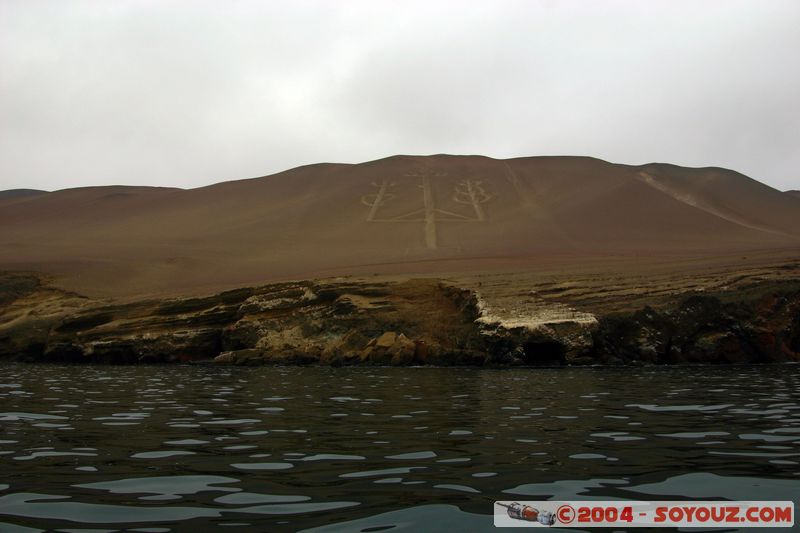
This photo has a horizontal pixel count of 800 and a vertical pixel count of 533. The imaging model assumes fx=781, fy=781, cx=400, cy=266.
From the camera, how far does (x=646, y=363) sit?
25891 millimetres

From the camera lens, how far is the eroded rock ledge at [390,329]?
85.9ft

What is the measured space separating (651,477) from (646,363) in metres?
19.6

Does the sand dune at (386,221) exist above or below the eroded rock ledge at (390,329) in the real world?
above

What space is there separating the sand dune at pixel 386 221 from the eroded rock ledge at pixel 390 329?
8275mm

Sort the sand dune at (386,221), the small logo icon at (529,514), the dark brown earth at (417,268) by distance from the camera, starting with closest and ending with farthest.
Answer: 1. the small logo icon at (529,514)
2. the dark brown earth at (417,268)
3. the sand dune at (386,221)

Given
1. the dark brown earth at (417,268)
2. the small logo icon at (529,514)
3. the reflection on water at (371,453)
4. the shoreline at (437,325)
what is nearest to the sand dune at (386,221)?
the dark brown earth at (417,268)

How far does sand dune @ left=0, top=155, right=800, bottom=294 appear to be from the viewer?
2023 inches

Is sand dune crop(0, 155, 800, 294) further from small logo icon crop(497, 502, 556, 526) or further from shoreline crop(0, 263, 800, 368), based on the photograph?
small logo icon crop(497, 502, 556, 526)

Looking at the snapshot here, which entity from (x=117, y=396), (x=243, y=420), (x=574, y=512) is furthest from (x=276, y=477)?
(x=117, y=396)

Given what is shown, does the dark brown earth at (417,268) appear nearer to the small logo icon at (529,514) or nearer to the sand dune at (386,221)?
the sand dune at (386,221)

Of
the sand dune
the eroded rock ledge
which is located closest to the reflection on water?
the eroded rock ledge

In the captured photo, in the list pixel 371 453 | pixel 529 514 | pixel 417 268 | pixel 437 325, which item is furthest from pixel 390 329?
pixel 529 514

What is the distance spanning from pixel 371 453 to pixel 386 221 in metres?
61.0

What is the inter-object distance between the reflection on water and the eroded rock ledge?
9.23m
